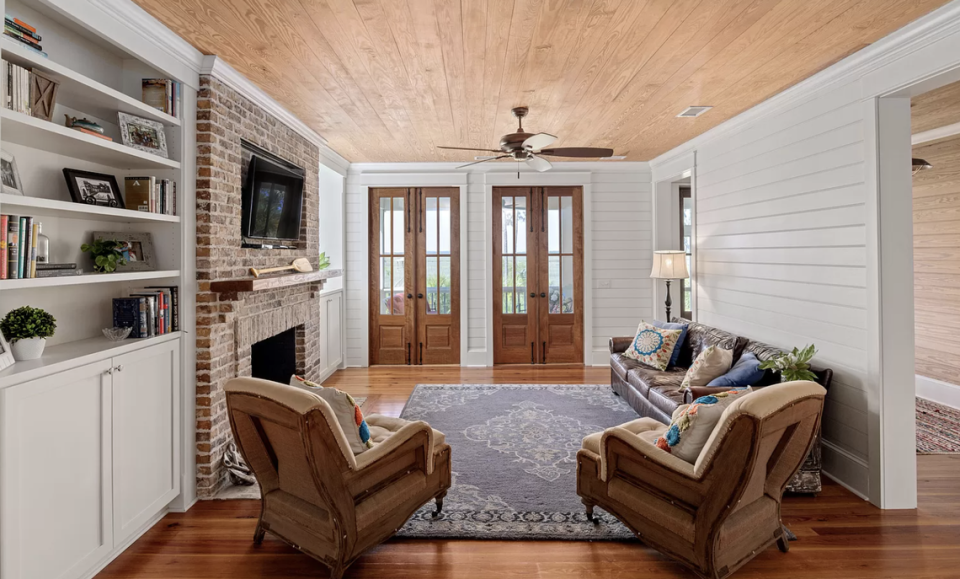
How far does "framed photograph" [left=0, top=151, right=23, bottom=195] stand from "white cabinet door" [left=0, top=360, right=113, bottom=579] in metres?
0.80

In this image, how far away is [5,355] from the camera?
1945 millimetres

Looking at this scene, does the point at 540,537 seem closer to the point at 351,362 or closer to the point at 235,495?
the point at 235,495

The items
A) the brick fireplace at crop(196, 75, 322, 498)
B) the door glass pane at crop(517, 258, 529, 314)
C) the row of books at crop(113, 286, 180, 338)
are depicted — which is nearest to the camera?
the row of books at crop(113, 286, 180, 338)

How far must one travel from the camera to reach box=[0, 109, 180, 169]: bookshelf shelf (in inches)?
77.3

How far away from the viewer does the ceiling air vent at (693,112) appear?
4191 mm

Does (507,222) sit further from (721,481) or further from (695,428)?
(721,481)

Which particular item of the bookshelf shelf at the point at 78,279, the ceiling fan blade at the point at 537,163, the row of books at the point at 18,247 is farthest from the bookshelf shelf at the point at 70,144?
the ceiling fan blade at the point at 537,163

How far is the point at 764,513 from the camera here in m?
2.38

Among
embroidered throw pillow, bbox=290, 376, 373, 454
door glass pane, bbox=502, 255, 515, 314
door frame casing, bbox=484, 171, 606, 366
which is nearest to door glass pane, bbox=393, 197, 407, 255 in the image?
door frame casing, bbox=484, 171, 606, 366

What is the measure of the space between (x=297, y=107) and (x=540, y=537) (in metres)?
3.62

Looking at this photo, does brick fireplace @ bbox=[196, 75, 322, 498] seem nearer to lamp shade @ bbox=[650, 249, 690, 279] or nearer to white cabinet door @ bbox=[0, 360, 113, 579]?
white cabinet door @ bbox=[0, 360, 113, 579]

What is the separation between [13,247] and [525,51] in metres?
2.65

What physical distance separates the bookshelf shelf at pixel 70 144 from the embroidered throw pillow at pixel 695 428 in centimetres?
303

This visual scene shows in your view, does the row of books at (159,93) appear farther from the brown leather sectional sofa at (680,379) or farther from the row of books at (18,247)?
the brown leather sectional sofa at (680,379)
